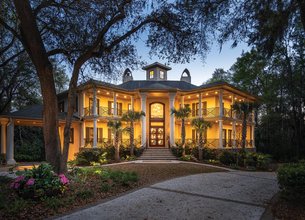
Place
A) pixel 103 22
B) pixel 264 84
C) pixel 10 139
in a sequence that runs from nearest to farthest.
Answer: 1. pixel 103 22
2. pixel 10 139
3. pixel 264 84

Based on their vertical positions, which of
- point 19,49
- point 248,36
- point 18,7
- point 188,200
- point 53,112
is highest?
point 19,49

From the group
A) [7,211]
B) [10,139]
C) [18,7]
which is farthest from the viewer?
[10,139]

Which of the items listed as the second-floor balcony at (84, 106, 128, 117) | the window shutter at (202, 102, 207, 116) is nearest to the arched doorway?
the second-floor balcony at (84, 106, 128, 117)

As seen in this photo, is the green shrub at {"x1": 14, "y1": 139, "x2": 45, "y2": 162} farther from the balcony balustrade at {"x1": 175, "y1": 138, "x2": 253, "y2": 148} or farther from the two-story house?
the balcony balustrade at {"x1": 175, "y1": 138, "x2": 253, "y2": 148}

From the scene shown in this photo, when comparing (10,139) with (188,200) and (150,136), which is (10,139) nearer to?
(150,136)

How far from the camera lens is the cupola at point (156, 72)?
29.6 m

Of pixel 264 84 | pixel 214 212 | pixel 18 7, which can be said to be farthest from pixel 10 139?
pixel 264 84

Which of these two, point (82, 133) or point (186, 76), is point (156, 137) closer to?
point (82, 133)

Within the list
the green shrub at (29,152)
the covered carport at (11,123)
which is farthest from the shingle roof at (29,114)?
the green shrub at (29,152)

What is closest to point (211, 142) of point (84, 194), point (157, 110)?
point (157, 110)

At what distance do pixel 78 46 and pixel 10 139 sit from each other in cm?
1126

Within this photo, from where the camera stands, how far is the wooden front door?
25266 millimetres

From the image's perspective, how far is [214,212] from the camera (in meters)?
6.43

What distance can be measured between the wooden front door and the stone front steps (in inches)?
86.5
